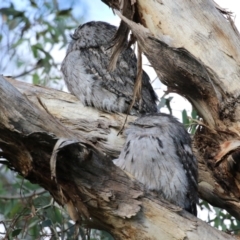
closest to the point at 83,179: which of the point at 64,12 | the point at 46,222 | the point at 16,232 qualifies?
the point at 16,232

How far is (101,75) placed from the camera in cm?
388

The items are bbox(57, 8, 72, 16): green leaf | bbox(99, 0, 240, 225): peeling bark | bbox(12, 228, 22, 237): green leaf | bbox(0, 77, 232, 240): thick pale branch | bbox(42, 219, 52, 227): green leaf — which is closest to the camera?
bbox(0, 77, 232, 240): thick pale branch

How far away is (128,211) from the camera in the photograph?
2.26m

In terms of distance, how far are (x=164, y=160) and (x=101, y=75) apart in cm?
114

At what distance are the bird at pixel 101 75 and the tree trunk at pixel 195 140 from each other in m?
0.76

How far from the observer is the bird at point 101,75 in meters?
3.75

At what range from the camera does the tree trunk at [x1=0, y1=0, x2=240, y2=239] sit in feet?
7.07

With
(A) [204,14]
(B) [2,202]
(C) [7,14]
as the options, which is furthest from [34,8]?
(A) [204,14]

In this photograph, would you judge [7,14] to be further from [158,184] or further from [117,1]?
[158,184]

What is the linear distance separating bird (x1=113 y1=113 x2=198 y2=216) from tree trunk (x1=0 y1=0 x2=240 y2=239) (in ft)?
0.34

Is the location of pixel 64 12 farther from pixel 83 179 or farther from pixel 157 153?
pixel 83 179

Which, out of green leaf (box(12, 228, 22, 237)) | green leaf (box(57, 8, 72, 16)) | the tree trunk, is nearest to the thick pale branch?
the tree trunk

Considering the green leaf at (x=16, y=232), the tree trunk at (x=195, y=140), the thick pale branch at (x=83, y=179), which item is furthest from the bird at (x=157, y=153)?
the green leaf at (x=16, y=232)

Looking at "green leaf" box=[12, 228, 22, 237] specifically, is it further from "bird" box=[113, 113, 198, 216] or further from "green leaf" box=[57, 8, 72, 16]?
"green leaf" box=[57, 8, 72, 16]
